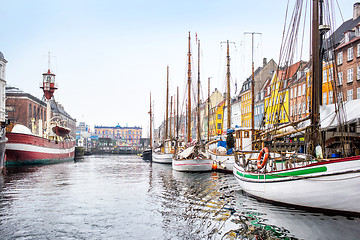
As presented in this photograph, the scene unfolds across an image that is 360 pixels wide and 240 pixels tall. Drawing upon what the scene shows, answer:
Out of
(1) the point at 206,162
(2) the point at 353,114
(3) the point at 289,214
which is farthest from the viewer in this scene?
(1) the point at 206,162

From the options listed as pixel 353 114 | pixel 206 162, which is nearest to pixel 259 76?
pixel 206 162

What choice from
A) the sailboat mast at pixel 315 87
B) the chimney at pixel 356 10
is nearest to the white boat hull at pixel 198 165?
the sailboat mast at pixel 315 87

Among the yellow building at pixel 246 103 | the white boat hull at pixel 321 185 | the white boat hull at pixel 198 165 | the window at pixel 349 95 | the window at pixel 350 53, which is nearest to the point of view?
the white boat hull at pixel 321 185

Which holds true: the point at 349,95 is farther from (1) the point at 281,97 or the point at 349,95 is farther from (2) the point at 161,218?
(2) the point at 161,218

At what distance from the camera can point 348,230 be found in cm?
1037

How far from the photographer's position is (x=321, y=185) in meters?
11.6

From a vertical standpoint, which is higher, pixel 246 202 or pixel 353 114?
pixel 353 114

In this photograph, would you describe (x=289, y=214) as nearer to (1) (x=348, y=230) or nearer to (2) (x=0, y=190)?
(1) (x=348, y=230)

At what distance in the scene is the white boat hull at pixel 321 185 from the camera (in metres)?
10.9

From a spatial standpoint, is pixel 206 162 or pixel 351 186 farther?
pixel 206 162

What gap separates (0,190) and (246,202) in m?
14.3

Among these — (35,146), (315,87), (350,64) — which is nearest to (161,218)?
(315,87)

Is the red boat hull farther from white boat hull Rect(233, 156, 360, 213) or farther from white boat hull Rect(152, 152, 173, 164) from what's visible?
white boat hull Rect(233, 156, 360, 213)

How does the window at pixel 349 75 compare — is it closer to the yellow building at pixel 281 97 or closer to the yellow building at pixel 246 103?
the yellow building at pixel 281 97
